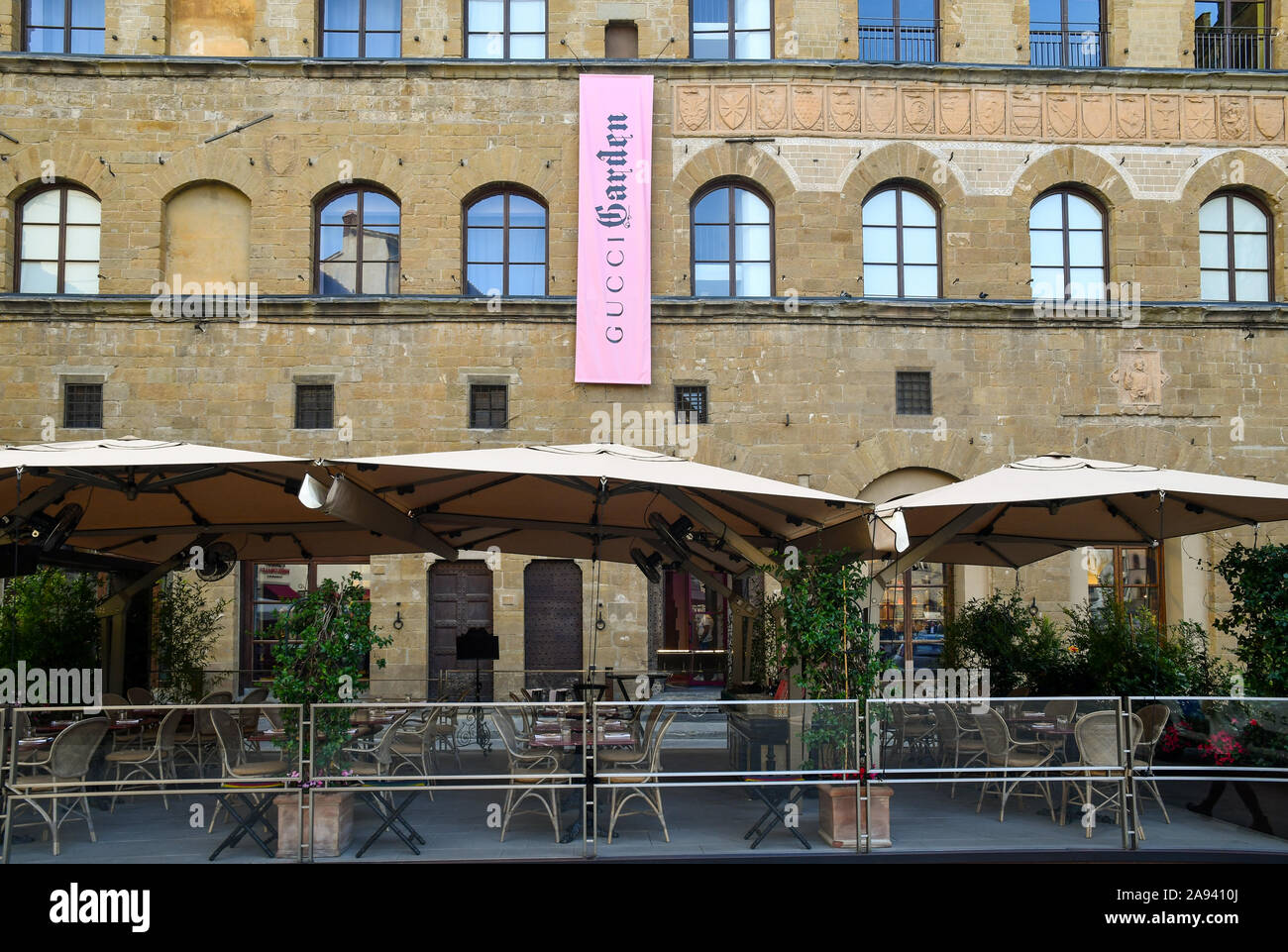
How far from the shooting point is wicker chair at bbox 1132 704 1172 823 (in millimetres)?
9741

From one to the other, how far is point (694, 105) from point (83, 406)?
11.8 metres

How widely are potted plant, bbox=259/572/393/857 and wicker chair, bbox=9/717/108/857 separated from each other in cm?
154

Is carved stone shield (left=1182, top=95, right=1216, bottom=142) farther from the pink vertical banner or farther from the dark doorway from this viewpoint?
the dark doorway

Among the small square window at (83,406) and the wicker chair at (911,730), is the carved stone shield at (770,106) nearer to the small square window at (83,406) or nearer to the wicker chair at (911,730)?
the small square window at (83,406)

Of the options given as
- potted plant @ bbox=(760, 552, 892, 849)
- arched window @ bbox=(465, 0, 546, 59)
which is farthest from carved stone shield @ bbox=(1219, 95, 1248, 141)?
potted plant @ bbox=(760, 552, 892, 849)

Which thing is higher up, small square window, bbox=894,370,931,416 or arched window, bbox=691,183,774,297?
arched window, bbox=691,183,774,297

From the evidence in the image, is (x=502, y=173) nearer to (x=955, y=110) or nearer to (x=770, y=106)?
(x=770, y=106)

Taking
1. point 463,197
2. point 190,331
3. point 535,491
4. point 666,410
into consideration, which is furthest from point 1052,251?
point 190,331

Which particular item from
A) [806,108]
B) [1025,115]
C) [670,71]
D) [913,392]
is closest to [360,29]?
[670,71]

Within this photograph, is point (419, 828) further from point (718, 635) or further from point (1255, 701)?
point (718, 635)

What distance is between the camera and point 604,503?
38.9 feet

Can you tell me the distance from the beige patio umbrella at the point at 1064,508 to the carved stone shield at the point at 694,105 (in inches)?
393
